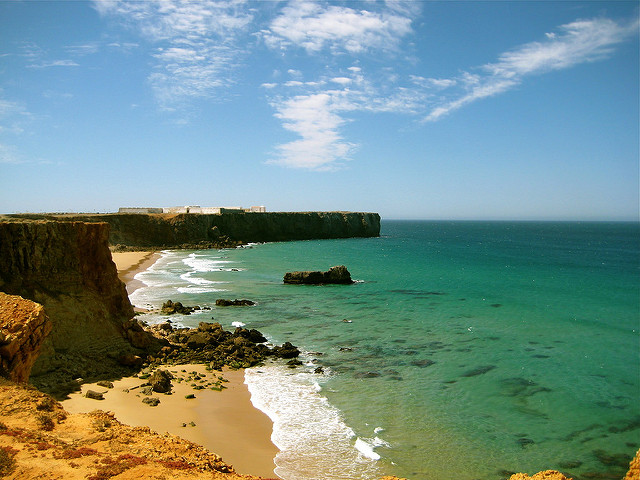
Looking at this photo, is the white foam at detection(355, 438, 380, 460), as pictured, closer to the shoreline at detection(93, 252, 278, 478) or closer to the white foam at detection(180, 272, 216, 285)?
the shoreline at detection(93, 252, 278, 478)

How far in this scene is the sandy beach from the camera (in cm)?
1132

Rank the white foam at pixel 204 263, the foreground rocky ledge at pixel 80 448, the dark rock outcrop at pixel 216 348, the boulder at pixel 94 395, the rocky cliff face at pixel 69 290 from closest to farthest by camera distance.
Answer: the foreground rocky ledge at pixel 80 448
the boulder at pixel 94 395
the rocky cliff face at pixel 69 290
the dark rock outcrop at pixel 216 348
the white foam at pixel 204 263

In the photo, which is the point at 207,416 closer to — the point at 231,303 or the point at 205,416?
the point at 205,416

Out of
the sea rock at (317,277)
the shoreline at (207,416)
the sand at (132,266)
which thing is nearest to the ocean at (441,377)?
the shoreline at (207,416)

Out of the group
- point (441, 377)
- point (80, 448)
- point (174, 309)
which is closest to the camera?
point (80, 448)

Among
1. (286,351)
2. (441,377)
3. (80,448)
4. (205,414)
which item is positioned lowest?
(441,377)

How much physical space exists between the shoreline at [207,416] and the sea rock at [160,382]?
0.82 feet

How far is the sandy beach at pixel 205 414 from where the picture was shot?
11.3 metres

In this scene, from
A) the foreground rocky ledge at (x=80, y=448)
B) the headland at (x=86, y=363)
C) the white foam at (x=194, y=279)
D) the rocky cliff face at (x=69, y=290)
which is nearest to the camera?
the foreground rocky ledge at (x=80, y=448)

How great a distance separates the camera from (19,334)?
27.7 ft

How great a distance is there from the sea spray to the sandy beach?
408mm

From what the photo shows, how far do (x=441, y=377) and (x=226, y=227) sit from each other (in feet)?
266

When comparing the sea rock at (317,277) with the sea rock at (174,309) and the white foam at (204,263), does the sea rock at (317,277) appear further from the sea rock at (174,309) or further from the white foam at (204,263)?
the sea rock at (174,309)

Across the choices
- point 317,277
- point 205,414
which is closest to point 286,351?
point 205,414
